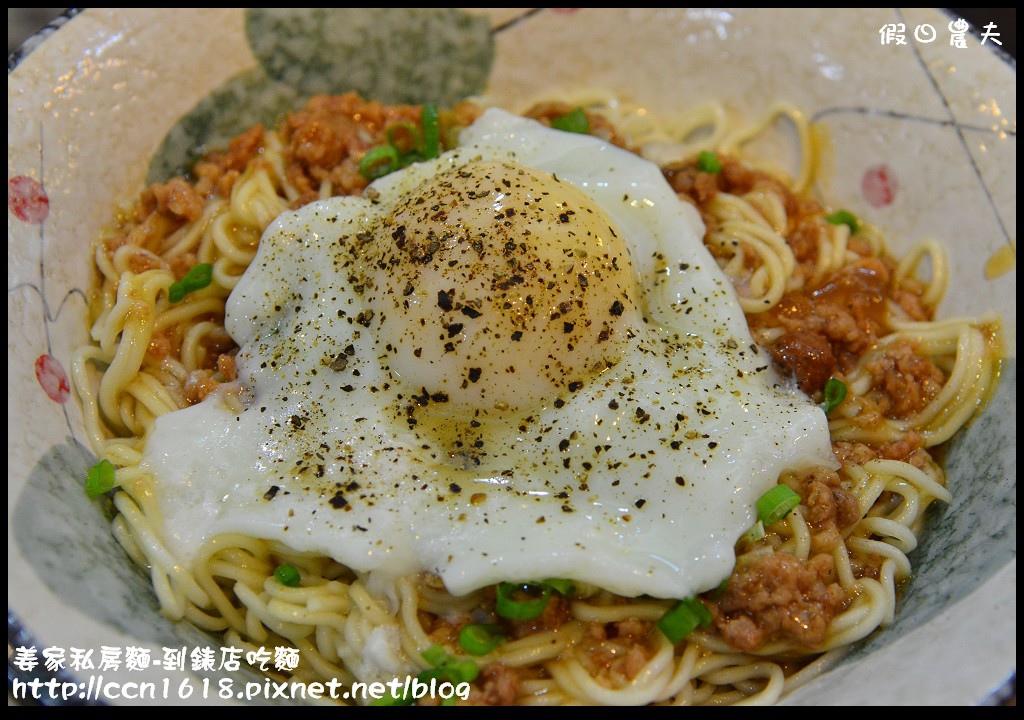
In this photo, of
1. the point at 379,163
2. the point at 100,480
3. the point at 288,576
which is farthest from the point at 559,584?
the point at 379,163

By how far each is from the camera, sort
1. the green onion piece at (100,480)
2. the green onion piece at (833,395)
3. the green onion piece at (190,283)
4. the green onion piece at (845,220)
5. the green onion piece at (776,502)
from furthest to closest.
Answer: the green onion piece at (845,220), the green onion piece at (190,283), the green onion piece at (833,395), the green onion piece at (100,480), the green onion piece at (776,502)

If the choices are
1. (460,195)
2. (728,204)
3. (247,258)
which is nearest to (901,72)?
(728,204)

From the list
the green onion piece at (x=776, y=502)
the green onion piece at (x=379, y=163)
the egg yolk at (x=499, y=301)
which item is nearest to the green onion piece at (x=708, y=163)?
the egg yolk at (x=499, y=301)

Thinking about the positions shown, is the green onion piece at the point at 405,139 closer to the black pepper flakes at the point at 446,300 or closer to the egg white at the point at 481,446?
the egg white at the point at 481,446

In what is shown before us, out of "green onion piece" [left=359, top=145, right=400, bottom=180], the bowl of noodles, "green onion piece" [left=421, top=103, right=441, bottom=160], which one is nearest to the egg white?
the bowl of noodles

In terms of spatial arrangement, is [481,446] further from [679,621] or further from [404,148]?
[404,148]

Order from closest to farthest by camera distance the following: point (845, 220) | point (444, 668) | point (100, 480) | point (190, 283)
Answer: point (444, 668) < point (100, 480) < point (190, 283) < point (845, 220)
